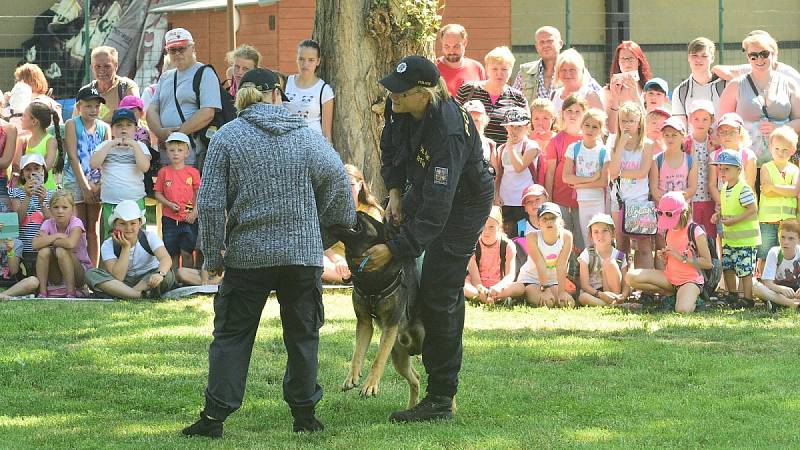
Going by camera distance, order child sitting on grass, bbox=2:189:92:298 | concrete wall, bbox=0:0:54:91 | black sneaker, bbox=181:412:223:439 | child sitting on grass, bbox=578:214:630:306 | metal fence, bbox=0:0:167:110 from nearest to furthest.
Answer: black sneaker, bbox=181:412:223:439 → child sitting on grass, bbox=578:214:630:306 → child sitting on grass, bbox=2:189:92:298 → metal fence, bbox=0:0:167:110 → concrete wall, bbox=0:0:54:91

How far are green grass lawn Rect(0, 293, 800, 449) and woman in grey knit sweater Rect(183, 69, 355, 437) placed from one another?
1.15 feet

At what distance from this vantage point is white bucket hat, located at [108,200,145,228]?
10953mm

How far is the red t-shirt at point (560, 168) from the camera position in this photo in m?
11.5

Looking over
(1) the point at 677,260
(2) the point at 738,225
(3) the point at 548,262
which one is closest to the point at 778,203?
(2) the point at 738,225

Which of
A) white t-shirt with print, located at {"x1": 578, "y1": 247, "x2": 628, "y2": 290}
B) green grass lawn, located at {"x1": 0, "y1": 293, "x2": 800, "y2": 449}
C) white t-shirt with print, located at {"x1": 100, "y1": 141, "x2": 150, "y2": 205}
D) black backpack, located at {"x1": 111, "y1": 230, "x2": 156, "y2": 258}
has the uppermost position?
white t-shirt with print, located at {"x1": 100, "y1": 141, "x2": 150, "y2": 205}

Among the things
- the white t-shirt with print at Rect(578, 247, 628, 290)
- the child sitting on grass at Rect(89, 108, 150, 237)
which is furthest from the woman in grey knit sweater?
the child sitting on grass at Rect(89, 108, 150, 237)

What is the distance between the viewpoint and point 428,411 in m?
6.80

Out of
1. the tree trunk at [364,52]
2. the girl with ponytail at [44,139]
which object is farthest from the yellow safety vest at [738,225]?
the girl with ponytail at [44,139]

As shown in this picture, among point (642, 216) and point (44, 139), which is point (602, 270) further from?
point (44, 139)

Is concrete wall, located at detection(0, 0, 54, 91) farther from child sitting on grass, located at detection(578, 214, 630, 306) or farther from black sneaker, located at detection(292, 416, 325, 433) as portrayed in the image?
black sneaker, located at detection(292, 416, 325, 433)

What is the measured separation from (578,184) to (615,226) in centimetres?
49

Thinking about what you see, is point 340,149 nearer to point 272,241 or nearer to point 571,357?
point 571,357

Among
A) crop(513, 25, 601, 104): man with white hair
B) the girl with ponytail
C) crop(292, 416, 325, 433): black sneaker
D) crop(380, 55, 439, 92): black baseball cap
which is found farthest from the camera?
crop(513, 25, 601, 104): man with white hair

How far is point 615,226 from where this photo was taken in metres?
11.2
